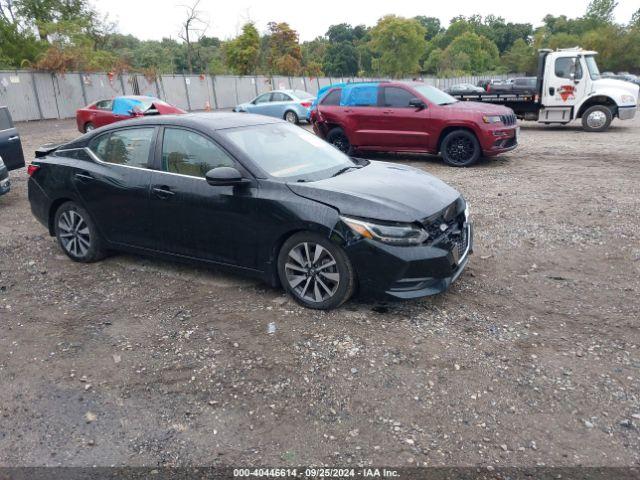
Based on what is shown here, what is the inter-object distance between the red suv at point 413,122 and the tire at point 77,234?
7280 millimetres

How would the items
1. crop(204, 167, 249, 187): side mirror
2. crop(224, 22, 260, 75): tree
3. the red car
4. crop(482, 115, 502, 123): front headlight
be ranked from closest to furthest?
crop(204, 167, 249, 187): side mirror → crop(482, 115, 502, 123): front headlight → the red car → crop(224, 22, 260, 75): tree

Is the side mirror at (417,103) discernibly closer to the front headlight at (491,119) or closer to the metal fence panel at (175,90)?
the front headlight at (491,119)

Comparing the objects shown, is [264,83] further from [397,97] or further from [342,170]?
[342,170]

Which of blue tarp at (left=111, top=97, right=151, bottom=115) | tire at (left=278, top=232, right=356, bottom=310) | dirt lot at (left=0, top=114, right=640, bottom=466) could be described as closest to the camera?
dirt lot at (left=0, top=114, right=640, bottom=466)

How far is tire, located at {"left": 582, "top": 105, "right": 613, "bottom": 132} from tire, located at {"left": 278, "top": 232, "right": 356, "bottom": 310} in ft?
48.7

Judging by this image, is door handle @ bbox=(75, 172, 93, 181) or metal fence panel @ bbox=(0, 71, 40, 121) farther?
metal fence panel @ bbox=(0, 71, 40, 121)

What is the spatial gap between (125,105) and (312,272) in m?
14.3

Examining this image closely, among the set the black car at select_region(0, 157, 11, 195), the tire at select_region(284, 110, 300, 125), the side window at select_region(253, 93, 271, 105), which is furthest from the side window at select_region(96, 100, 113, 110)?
the black car at select_region(0, 157, 11, 195)

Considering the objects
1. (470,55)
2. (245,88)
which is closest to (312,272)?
(245,88)

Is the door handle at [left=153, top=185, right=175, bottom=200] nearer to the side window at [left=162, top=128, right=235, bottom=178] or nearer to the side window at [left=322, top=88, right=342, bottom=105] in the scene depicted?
the side window at [left=162, top=128, right=235, bottom=178]

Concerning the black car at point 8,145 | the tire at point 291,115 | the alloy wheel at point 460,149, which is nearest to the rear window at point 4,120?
the black car at point 8,145

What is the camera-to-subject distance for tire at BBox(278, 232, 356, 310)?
417 centimetres

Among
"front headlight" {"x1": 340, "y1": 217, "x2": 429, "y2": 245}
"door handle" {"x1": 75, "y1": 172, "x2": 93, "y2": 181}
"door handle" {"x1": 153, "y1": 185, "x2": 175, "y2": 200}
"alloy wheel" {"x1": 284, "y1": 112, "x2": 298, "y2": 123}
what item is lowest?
"alloy wheel" {"x1": 284, "y1": 112, "x2": 298, "y2": 123}

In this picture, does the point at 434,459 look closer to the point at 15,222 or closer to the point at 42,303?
the point at 42,303
